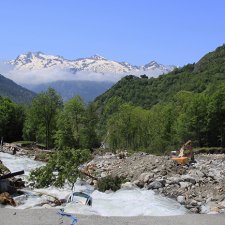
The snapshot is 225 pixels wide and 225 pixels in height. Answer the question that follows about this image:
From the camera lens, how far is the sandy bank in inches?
745

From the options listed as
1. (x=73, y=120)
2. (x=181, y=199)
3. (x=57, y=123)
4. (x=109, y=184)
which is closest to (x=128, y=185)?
(x=109, y=184)

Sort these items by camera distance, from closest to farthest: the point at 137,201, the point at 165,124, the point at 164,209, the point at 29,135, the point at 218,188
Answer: the point at 164,209 < the point at 137,201 < the point at 218,188 < the point at 165,124 < the point at 29,135

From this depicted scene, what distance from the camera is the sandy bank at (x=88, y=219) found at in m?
18.9

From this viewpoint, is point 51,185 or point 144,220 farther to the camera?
point 51,185

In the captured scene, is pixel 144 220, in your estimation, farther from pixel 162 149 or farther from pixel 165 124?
pixel 165 124

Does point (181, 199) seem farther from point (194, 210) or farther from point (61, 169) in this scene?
point (61, 169)

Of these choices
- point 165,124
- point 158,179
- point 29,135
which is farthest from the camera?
point 29,135

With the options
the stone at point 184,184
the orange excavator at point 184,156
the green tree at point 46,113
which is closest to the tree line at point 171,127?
the green tree at point 46,113

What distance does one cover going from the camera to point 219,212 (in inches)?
928

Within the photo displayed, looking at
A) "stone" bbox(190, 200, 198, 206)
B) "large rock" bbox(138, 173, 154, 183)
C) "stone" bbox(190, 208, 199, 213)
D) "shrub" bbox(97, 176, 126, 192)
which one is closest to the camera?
"stone" bbox(190, 208, 199, 213)

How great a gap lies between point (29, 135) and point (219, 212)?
260ft

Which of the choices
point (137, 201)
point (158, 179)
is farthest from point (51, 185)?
point (158, 179)

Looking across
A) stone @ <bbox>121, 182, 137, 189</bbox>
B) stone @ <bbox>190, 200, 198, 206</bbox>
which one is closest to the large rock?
stone @ <bbox>121, 182, 137, 189</bbox>

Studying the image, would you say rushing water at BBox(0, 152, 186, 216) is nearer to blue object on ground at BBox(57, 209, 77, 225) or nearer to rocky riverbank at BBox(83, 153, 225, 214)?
rocky riverbank at BBox(83, 153, 225, 214)
